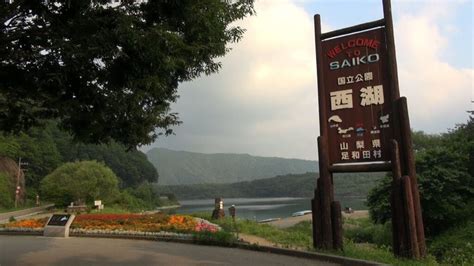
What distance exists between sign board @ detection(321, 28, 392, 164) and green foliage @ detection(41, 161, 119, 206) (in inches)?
1499

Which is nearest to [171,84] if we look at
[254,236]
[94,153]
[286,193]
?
[254,236]

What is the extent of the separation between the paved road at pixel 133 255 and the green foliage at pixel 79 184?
31703mm

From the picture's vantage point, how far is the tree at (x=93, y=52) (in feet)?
18.2

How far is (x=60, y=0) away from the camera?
586 cm

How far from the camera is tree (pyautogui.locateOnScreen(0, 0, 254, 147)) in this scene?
5555 mm

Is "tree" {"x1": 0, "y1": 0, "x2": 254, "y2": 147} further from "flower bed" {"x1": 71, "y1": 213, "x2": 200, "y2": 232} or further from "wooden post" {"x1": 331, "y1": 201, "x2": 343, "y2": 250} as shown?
"flower bed" {"x1": 71, "y1": 213, "x2": 200, "y2": 232}

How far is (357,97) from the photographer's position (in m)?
9.30

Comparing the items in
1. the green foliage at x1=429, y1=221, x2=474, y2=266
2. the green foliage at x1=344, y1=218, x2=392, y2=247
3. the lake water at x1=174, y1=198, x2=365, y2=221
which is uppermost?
the green foliage at x1=429, y1=221, x2=474, y2=266

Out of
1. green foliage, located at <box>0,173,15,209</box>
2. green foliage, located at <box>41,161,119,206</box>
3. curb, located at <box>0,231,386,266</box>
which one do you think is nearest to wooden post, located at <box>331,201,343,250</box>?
curb, located at <box>0,231,386,266</box>

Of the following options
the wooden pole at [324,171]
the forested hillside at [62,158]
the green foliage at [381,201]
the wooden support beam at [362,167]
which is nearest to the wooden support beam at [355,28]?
the wooden pole at [324,171]

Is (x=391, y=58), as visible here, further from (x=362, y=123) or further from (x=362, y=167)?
(x=362, y=167)

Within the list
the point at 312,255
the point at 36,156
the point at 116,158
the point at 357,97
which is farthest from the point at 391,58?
the point at 116,158

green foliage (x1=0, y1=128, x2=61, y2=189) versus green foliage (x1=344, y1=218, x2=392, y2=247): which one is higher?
green foliage (x1=0, y1=128, x2=61, y2=189)

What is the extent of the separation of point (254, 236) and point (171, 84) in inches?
341
